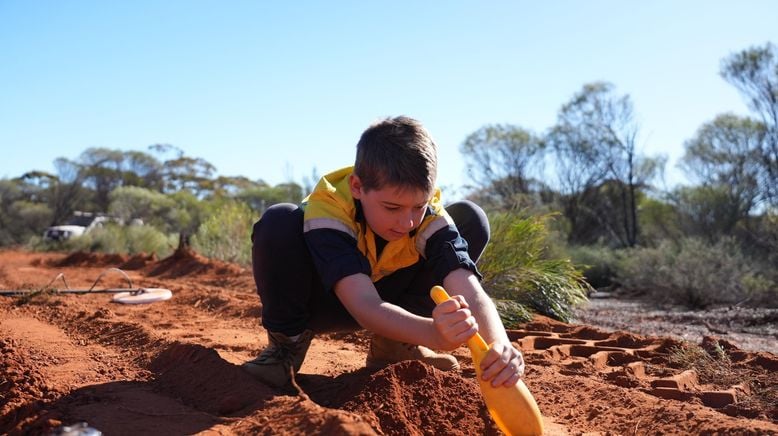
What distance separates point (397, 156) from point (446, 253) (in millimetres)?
446

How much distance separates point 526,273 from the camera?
218 inches

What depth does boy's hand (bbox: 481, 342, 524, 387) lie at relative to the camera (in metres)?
2.10

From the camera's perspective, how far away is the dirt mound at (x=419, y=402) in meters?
2.29

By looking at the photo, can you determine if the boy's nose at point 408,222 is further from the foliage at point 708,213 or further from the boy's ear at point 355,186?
the foliage at point 708,213

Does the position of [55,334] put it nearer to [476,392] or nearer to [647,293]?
[476,392]

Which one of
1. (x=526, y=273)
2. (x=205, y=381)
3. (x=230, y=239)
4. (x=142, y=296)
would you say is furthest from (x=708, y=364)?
(x=230, y=239)

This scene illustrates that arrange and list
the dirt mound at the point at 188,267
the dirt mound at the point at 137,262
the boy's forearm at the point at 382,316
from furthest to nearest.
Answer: the dirt mound at the point at 137,262
the dirt mound at the point at 188,267
the boy's forearm at the point at 382,316

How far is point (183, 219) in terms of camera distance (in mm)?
23156

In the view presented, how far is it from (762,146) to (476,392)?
16.6 meters

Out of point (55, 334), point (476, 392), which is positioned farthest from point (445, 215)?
point (55, 334)

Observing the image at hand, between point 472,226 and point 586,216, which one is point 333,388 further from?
point 586,216

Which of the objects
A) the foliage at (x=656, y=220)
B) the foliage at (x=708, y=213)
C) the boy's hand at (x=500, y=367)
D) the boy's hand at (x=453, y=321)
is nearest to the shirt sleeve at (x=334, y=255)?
the boy's hand at (x=453, y=321)

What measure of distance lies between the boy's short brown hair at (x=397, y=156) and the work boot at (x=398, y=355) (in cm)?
90

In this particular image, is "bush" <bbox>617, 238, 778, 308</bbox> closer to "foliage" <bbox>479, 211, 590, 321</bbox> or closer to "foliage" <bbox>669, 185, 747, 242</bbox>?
"foliage" <bbox>479, 211, 590, 321</bbox>
